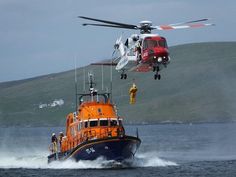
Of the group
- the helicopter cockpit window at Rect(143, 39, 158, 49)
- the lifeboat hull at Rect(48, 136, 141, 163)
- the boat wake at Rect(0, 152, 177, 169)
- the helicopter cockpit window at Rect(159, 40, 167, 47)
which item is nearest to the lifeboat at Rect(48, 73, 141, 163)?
the lifeboat hull at Rect(48, 136, 141, 163)

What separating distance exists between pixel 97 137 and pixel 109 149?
5.36 feet

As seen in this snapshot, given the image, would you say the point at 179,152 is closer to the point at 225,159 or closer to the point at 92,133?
the point at 225,159

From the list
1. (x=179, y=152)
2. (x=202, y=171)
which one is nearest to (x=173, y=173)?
(x=202, y=171)

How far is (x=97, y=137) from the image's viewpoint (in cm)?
5803

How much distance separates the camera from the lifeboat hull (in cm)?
5684

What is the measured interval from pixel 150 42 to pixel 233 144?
37.6m

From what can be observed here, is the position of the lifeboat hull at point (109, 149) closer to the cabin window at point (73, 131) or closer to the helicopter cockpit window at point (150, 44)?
the cabin window at point (73, 131)

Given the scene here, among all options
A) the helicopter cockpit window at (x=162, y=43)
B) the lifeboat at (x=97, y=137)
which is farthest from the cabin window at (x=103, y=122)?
the helicopter cockpit window at (x=162, y=43)

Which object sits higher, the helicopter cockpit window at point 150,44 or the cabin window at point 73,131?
the helicopter cockpit window at point 150,44

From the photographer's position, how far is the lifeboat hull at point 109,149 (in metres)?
56.8

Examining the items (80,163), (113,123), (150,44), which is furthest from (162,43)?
(80,163)

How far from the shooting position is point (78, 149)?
58.0 meters

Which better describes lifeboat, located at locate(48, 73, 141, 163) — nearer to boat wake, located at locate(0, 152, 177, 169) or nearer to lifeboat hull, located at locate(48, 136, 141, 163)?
lifeboat hull, located at locate(48, 136, 141, 163)

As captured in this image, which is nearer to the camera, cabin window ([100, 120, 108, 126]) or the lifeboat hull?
the lifeboat hull
